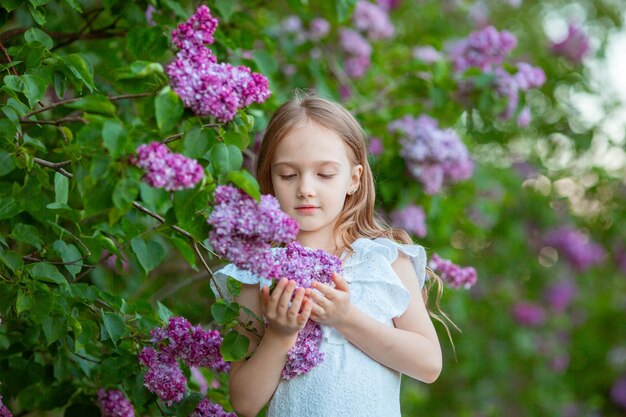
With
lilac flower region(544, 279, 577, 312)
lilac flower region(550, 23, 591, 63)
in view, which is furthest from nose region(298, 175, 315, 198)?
lilac flower region(544, 279, 577, 312)

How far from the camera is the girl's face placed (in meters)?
1.89

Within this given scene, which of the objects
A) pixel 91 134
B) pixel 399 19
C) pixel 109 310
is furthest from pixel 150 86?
pixel 399 19

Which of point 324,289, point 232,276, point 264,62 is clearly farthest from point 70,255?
point 264,62

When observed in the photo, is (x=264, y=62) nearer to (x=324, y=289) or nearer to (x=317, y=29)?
(x=317, y=29)

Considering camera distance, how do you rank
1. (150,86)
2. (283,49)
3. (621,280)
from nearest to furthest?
(150,86) → (283,49) → (621,280)

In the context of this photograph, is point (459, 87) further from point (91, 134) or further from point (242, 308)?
point (91, 134)

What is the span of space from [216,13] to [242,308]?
4.46 feet

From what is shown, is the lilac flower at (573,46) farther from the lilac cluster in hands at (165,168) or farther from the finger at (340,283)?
the lilac cluster in hands at (165,168)

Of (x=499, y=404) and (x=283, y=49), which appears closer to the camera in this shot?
(x=283, y=49)

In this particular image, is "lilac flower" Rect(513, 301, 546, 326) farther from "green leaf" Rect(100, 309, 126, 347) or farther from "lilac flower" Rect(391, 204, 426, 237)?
"green leaf" Rect(100, 309, 126, 347)

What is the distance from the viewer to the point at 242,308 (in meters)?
1.84

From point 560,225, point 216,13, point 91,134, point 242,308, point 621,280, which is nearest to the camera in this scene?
point 91,134

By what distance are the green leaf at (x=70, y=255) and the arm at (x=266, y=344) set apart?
43cm

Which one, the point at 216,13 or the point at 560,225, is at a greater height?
the point at 216,13
